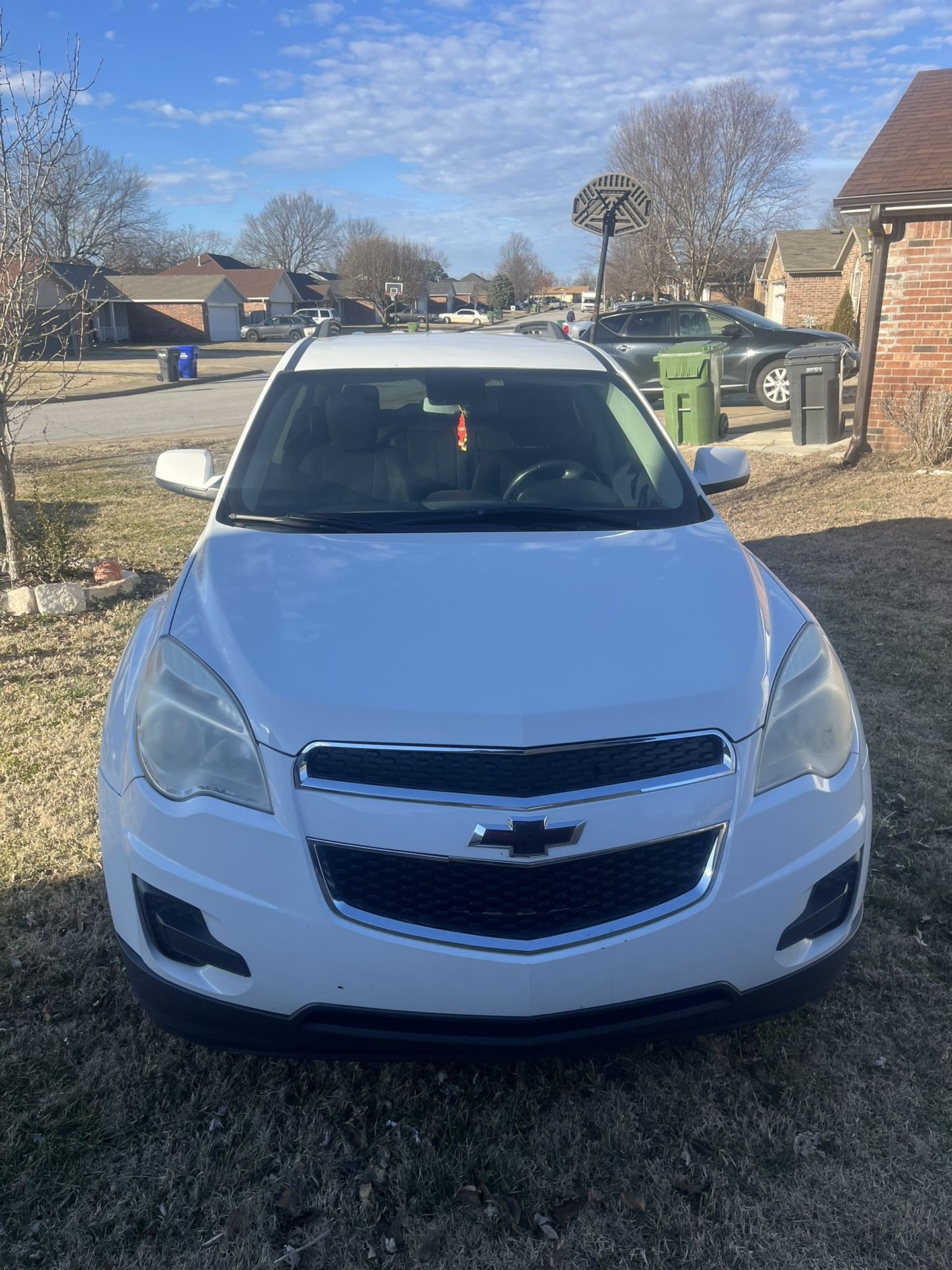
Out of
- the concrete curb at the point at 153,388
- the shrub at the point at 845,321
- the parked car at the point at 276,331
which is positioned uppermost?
the parked car at the point at 276,331

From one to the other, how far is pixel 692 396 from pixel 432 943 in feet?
36.3

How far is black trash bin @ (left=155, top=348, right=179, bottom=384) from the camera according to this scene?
2962 cm

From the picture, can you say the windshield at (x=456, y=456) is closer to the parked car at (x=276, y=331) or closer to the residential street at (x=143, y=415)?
the residential street at (x=143, y=415)

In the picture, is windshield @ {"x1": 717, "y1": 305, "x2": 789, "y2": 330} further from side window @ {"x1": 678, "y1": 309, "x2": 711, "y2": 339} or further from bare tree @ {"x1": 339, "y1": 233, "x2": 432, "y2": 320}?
bare tree @ {"x1": 339, "y1": 233, "x2": 432, "y2": 320}

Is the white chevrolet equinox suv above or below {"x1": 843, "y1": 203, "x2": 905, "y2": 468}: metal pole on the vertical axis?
below

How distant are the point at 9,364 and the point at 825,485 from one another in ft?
25.1

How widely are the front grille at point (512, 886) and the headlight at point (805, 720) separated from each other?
0.84 feet

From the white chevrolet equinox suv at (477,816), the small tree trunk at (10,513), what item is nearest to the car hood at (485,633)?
the white chevrolet equinox suv at (477,816)

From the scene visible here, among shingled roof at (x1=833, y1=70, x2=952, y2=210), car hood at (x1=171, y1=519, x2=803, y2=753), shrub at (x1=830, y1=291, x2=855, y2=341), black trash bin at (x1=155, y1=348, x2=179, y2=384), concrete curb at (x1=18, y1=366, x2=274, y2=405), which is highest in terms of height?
shingled roof at (x1=833, y1=70, x2=952, y2=210)

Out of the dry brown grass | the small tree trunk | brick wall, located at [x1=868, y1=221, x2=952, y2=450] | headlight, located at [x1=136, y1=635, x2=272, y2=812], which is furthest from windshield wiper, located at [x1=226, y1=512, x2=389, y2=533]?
brick wall, located at [x1=868, y1=221, x2=952, y2=450]

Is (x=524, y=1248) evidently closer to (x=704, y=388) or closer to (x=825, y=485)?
(x=825, y=485)

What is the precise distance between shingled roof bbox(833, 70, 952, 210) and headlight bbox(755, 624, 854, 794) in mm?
9447

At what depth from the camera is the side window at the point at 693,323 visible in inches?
600

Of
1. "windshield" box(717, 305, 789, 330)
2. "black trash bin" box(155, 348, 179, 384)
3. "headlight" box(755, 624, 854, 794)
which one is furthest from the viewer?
"black trash bin" box(155, 348, 179, 384)
